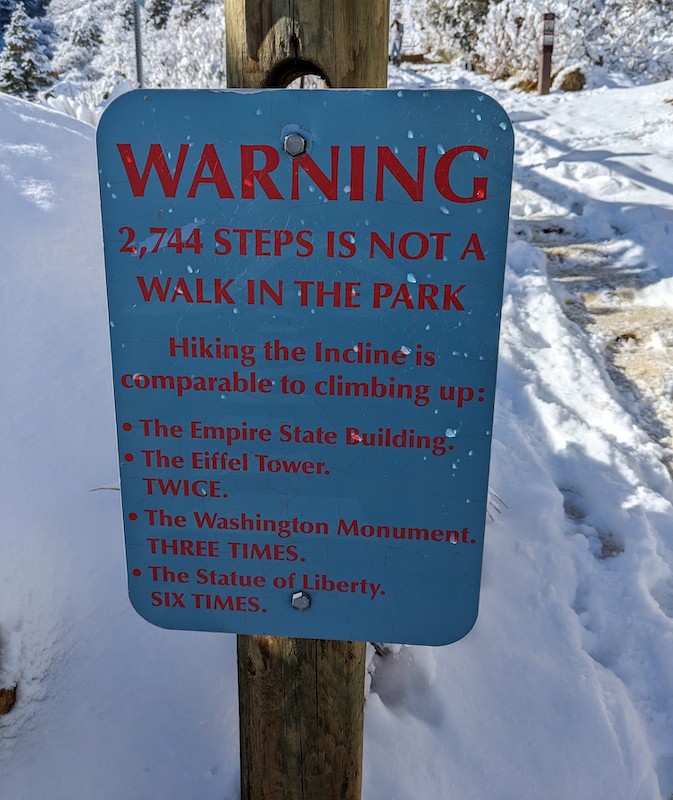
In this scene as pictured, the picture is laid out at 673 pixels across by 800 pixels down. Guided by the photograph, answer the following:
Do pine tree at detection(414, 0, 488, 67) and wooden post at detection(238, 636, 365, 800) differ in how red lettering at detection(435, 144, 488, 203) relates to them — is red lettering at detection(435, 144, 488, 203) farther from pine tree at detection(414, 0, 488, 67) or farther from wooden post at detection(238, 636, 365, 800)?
pine tree at detection(414, 0, 488, 67)

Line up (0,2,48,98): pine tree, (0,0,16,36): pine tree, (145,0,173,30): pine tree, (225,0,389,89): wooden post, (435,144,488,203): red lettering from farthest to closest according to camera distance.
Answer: (0,0,16,36): pine tree
(145,0,173,30): pine tree
(0,2,48,98): pine tree
(225,0,389,89): wooden post
(435,144,488,203): red lettering

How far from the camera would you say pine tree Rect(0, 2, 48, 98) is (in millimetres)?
20344

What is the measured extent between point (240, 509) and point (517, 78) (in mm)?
15053

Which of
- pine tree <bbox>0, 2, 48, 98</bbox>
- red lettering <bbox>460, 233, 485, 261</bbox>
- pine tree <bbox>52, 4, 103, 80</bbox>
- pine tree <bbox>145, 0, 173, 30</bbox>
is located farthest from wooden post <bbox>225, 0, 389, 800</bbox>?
pine tree <bbox>52, 4, 103, 80</bbox>

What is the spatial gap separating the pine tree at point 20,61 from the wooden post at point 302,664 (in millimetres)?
21787

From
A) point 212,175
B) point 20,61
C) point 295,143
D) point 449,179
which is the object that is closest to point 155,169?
point 212,175

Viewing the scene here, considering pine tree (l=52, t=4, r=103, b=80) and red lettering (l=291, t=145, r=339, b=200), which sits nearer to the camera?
red lettering (l=291, t=145, r=339, b=200)

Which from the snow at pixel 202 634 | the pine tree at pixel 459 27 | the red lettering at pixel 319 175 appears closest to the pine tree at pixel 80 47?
the pine tree at pixel 459 27

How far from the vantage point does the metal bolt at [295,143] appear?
106 centimetres

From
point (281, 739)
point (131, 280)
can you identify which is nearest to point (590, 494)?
point (281, 739)

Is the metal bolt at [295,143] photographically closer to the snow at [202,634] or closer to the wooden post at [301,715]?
the wooden post at [301,715]

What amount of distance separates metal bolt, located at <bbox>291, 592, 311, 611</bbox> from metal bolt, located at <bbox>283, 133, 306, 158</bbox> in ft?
2.29

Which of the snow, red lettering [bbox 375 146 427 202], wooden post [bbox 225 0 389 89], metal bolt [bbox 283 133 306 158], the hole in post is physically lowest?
the snow

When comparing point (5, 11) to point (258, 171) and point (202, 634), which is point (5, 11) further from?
point (258, 171)
